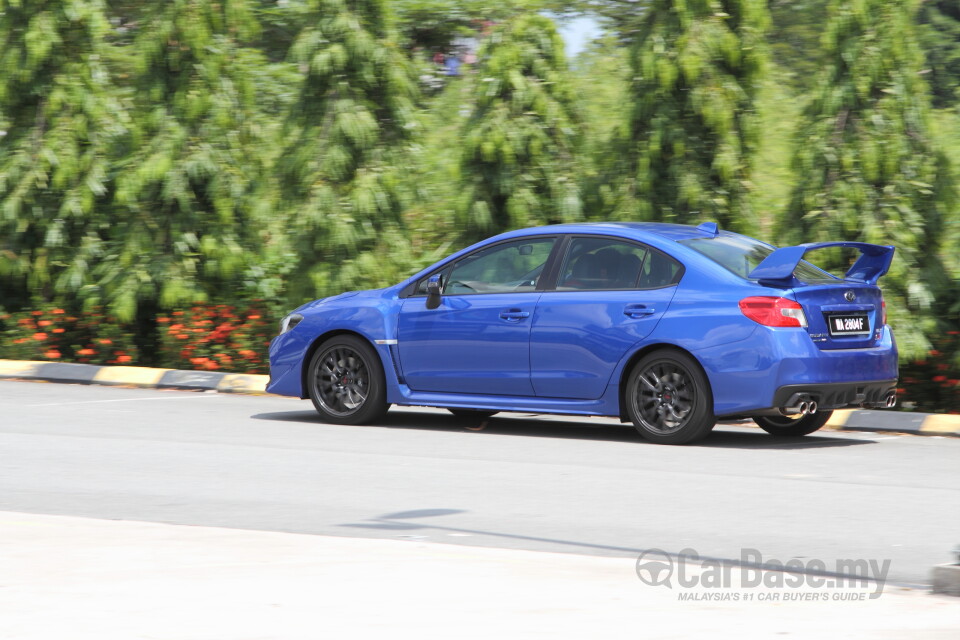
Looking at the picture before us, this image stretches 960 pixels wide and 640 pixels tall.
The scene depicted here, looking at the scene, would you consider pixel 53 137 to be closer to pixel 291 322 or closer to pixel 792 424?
pixel 291 322

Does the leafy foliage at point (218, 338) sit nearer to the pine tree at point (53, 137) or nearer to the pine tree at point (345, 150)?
the pine tree at point (345, 150)

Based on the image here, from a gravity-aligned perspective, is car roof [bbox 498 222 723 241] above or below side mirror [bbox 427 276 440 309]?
above

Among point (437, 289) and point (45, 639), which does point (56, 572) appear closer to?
point (45, 639)

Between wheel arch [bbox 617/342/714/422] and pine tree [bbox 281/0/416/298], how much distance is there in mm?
5029

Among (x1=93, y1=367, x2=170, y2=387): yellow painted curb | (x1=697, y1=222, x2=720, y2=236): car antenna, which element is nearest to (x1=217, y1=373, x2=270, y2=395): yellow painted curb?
(x1=93, y1=367, x2=170, y2=387): yellow painted curb

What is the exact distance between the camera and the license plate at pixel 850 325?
10648mm

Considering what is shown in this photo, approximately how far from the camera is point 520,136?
14672 mm

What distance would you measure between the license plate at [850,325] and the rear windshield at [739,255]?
36 cm

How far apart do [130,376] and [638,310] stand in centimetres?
668

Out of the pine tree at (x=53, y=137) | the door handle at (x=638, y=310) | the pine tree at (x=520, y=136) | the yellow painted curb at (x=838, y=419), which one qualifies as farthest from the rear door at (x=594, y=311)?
the pine tree at (x=53, y=137)

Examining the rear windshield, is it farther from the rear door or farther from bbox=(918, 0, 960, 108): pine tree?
bbox=(918, 0, 960, 108): pine tree

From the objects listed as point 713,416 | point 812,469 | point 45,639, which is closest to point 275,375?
point 713,416

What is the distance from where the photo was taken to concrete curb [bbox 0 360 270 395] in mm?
14844
